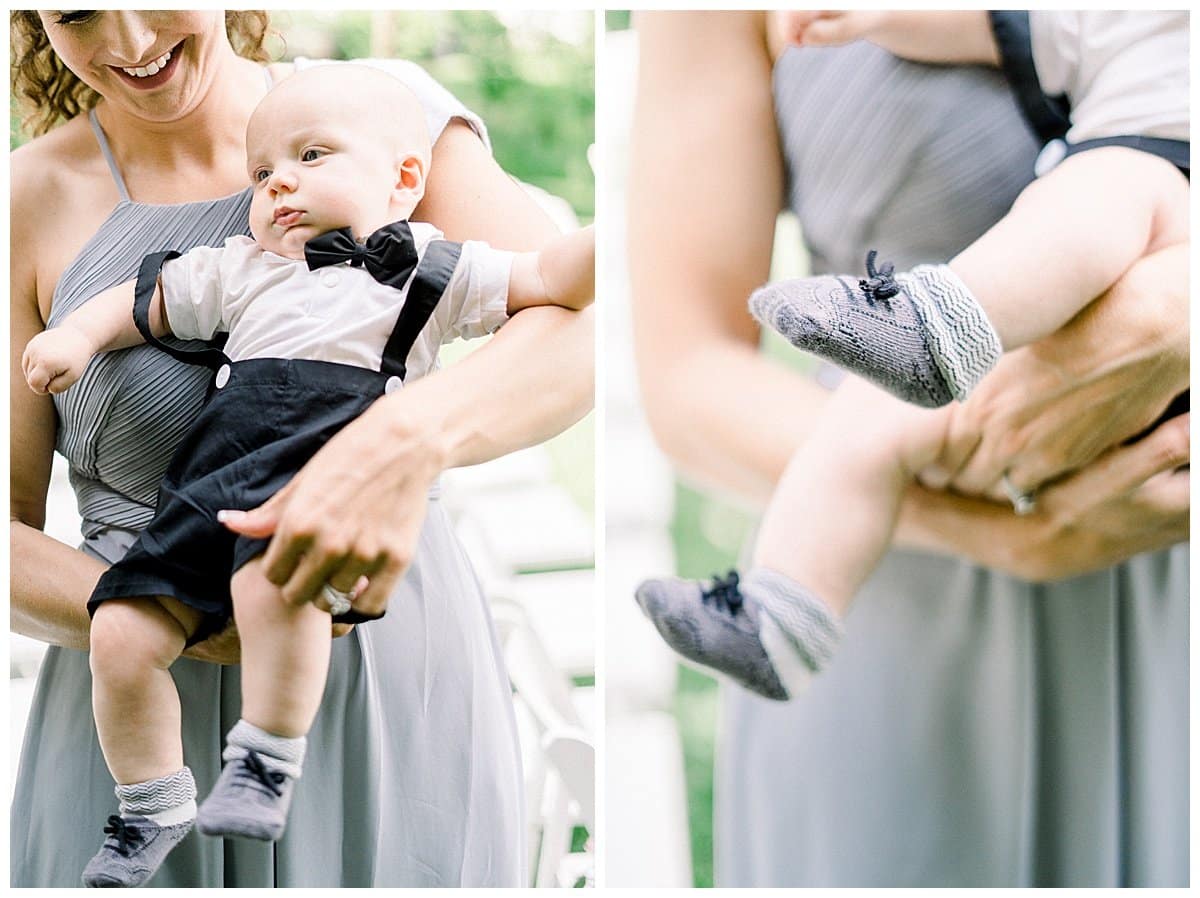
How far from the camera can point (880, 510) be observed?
1.32 metres

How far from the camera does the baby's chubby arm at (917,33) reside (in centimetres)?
134

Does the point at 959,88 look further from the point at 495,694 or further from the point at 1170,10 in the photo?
the point at 495,694

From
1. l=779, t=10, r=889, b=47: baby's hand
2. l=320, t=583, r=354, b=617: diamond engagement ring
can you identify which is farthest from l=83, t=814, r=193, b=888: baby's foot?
l=779, t=10, r=889, b=47: baby's hand

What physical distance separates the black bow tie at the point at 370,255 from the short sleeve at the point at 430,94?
0.15m

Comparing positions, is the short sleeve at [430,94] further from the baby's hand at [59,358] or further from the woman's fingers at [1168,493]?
the woman's fingers at [1168,493]

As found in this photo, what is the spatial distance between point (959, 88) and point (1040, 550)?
0.49 metres

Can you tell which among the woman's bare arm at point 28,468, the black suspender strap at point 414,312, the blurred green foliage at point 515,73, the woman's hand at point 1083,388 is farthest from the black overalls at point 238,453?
the woman's hand at point 1083,388

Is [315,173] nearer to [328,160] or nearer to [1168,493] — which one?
[328,160]

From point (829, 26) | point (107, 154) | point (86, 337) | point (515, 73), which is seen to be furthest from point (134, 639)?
point (829, 26)

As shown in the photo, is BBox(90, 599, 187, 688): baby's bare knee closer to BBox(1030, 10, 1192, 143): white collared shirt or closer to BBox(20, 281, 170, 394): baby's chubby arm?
BBox(20, 281, 170, 394): baby's chubby arm

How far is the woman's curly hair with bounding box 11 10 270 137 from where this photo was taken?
4.42 feet

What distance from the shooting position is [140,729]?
121cm

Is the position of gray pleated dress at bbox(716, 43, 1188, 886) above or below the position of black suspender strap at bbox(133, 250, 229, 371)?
below

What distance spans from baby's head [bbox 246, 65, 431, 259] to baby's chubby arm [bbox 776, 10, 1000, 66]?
46cm
